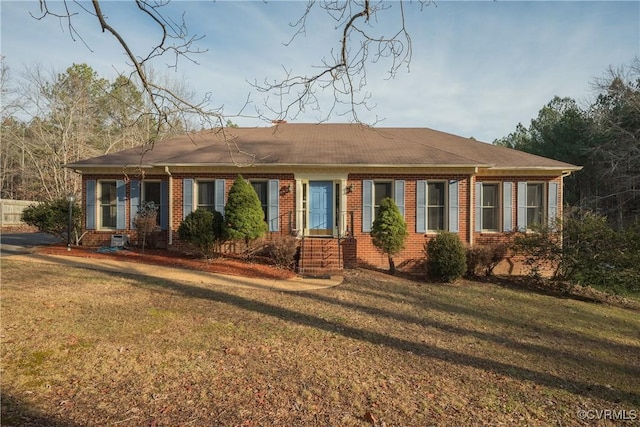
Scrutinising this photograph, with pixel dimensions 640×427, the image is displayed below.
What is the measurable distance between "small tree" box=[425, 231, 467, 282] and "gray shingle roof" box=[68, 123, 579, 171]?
8.62 feet

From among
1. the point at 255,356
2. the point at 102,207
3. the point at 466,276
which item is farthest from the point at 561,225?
the point at 102,207

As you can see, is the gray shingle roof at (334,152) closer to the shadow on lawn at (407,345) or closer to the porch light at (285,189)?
the porch light at (285,189)

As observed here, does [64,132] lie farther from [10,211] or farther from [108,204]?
[108,204]

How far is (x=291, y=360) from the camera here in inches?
165

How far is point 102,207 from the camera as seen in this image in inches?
492

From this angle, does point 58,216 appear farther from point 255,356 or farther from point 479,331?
point 479,331

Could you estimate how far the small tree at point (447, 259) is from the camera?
31.3 ft

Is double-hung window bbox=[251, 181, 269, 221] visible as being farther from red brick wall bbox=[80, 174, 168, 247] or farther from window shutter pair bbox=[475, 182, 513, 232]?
window shutter pair bbox=[475, 182, 513, 232]

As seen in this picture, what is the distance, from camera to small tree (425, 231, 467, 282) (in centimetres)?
953

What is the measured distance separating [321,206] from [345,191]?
962mm

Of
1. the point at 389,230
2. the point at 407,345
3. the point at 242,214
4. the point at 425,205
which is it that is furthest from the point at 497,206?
the point at 407,345

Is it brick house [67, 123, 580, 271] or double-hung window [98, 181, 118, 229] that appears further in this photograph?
double-hung window [98, 181, 118, 229]

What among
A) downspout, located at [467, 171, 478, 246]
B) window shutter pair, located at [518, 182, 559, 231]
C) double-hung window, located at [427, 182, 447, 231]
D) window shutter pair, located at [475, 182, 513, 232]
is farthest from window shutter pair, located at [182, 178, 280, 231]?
window shutter pair, located at [518, 182, 559, 231]

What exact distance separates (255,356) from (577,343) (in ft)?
16.2
